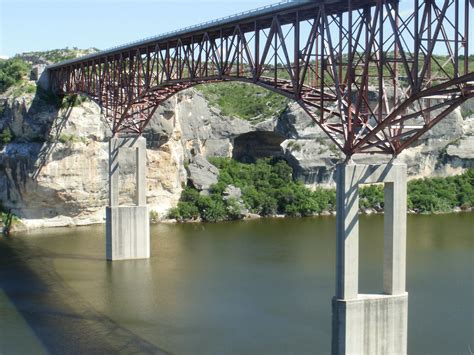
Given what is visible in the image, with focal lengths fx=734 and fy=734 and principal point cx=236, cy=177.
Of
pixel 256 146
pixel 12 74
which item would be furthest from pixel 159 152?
pixel 256 146

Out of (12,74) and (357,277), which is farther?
(12,74)

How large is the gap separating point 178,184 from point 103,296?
25.5m

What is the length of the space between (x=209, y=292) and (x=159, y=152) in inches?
976

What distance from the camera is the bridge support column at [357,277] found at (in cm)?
2031

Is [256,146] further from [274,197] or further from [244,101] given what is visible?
[274,197]

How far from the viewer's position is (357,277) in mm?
20594

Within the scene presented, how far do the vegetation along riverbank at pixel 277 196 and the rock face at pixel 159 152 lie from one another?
3.42 ft

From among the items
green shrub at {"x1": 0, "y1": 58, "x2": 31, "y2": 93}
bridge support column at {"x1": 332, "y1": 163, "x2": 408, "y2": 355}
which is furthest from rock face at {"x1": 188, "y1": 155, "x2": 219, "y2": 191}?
bridge support column at {"x1": 332, "y1": 163, "x2": 408, "y2": 355}

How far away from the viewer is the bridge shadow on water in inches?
921

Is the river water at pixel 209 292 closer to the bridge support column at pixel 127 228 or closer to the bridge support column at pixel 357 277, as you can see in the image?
the bridge support column at pixel 127 228

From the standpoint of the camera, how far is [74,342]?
2389 cm

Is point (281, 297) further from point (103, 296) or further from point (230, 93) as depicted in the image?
point (230, 93)

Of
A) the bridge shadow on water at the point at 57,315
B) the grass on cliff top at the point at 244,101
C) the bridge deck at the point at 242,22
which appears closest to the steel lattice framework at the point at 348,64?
the bridge deck at the point at 242,22

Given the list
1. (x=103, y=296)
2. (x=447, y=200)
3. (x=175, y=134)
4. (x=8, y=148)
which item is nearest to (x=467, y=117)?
(x=447, y=200)
